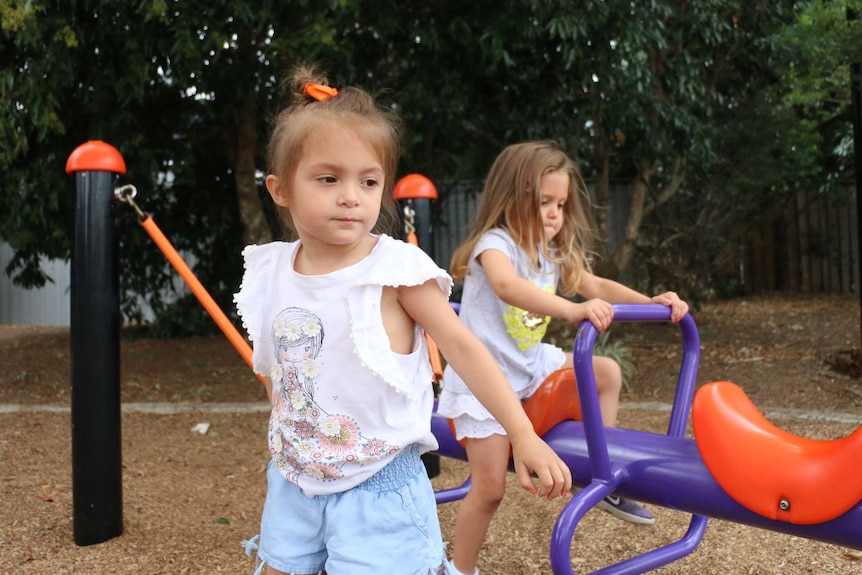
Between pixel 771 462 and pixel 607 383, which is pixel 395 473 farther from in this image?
pixel 607 383

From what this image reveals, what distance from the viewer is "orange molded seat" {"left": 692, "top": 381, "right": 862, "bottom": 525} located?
1.50 meters

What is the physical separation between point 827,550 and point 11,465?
313 centimetres

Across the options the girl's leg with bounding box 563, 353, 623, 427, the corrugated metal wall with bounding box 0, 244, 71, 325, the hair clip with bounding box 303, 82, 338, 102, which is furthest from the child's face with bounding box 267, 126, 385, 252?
the corrugated metal wall with bounding box 0, 244, 71, 325

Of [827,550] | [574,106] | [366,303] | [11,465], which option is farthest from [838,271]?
[366,303]

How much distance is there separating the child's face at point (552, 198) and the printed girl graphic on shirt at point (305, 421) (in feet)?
3.32

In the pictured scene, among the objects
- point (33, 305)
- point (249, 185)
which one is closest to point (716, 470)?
point (249, 185)

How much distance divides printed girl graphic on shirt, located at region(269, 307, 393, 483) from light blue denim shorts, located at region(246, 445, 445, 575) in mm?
49

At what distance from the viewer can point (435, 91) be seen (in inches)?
218

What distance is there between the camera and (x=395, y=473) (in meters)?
1.41

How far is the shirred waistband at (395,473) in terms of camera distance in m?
1.40

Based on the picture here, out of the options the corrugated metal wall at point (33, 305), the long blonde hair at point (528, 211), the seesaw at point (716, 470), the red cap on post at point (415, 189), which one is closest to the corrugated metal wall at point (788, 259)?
the corrugated metal wall at point (33, 305)

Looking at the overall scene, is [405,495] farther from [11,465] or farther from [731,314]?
[731,314]

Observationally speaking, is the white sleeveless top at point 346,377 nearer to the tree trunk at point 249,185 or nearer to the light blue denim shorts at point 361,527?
the light blue denim shorts at point 361,527

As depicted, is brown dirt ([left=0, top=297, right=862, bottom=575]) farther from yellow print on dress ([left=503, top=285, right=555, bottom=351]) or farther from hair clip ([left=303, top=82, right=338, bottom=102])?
hair clip ([left=303, top=82, right=338, bottom=102])
